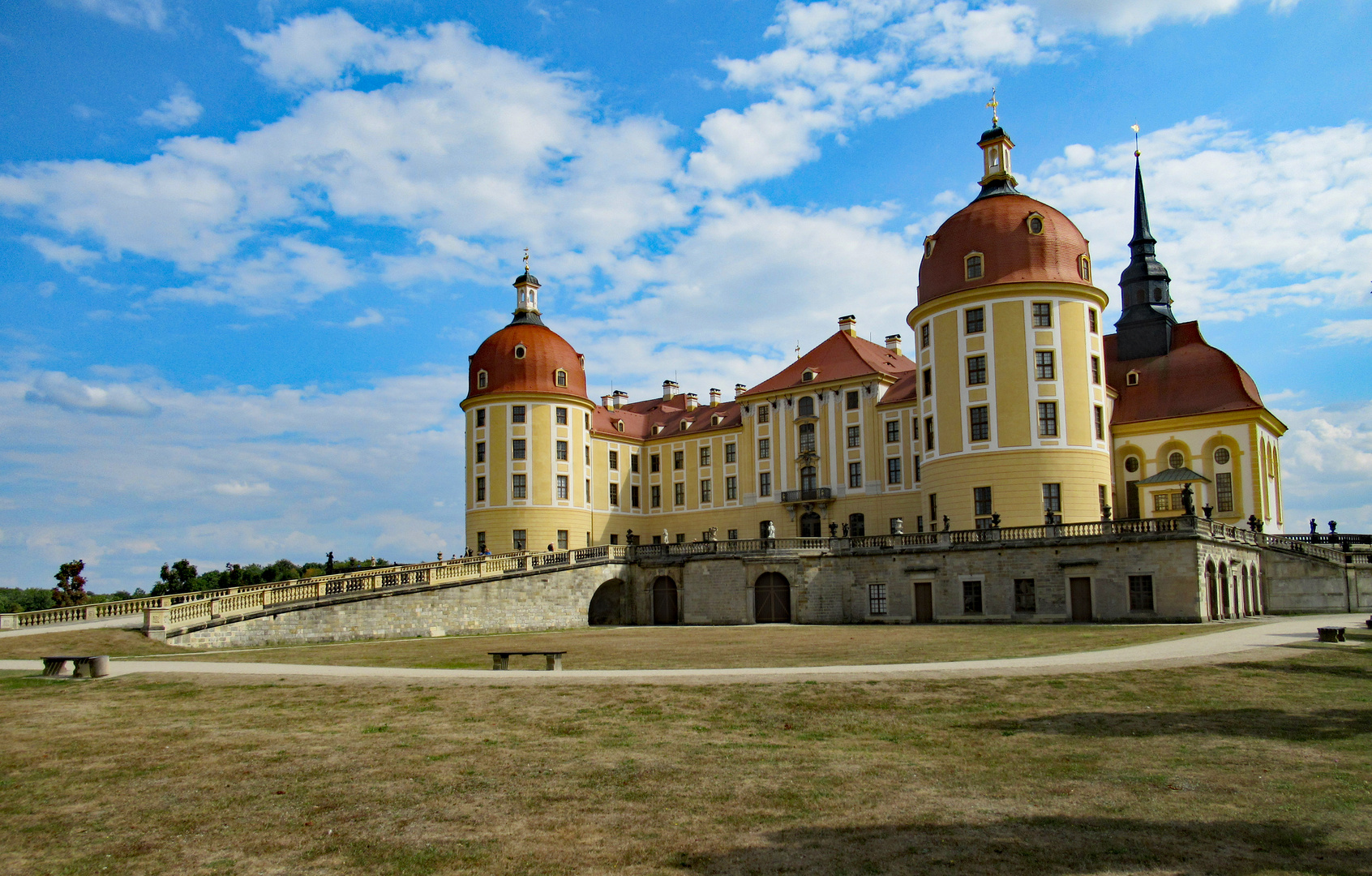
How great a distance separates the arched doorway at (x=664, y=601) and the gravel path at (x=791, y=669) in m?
29.5

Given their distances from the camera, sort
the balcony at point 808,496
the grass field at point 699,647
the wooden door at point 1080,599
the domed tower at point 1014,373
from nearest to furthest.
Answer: the grass field at point 699,647
the wooden door at point 1080,599
the domed tower at point 1014,373
the balcony at point 808,496

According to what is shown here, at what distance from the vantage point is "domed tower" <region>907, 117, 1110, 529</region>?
150ft

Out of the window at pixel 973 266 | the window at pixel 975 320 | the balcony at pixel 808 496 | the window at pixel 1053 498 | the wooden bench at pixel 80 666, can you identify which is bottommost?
the wooden bench at pixel 80 666

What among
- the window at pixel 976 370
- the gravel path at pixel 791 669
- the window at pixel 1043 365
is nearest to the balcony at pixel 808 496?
the window at pixel 976 370

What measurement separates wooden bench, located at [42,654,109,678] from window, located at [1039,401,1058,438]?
3878 cm

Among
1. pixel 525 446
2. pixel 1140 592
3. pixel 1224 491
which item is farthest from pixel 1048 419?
pixel 525 446

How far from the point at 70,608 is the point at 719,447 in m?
40.0

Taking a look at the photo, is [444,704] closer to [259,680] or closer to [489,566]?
[259,680]

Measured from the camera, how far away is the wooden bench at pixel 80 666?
20391 millimetres

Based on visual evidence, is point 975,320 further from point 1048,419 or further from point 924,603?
point 924,603

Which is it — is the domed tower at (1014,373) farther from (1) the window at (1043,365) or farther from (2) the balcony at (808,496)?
(2) the balcony at (808,496)

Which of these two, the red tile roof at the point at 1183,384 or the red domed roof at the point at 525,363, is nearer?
the red tile roof at the point at 1183,384

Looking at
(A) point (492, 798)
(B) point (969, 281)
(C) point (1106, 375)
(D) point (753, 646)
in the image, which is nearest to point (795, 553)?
(B) point (969, 281)

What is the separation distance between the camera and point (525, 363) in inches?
2430
